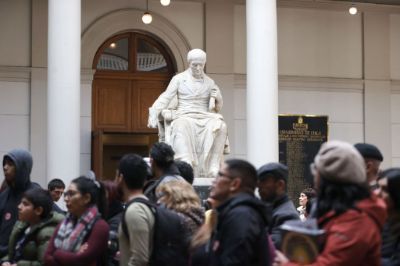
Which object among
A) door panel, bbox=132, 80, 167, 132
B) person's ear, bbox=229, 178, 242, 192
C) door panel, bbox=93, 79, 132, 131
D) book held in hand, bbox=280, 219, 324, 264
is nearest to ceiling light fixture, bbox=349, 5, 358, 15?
door panel, bbox=132, 80, 167, 132

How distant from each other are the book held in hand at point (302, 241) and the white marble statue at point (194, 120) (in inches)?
324

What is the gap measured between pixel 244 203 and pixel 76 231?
1220mm

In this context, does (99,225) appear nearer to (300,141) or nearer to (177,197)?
(177,197)

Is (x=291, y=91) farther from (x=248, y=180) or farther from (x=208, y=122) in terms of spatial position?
(x=248, y=180)

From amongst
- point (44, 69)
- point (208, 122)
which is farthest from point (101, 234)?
point (44, 69)

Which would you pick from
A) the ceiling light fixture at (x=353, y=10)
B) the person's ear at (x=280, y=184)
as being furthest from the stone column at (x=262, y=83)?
the person's ear at (x=280, y=184)

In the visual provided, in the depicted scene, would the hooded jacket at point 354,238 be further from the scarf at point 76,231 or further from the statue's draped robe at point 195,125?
the statue's draped robe at point 195,125

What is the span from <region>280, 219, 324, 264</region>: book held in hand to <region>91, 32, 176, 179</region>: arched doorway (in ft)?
41.7

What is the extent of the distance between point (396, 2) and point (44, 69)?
287 inches

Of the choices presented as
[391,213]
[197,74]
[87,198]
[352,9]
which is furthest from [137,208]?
[352,9]

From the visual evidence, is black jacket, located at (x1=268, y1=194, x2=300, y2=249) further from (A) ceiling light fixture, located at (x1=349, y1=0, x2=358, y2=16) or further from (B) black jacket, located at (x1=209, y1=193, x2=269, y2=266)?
(A) ceiling light fixture, located at (x1=349, y1=0, x2=358, y2=16)

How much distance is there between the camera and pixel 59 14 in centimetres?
1262

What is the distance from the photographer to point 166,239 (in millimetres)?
4492

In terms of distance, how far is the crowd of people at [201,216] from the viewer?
3.30m
